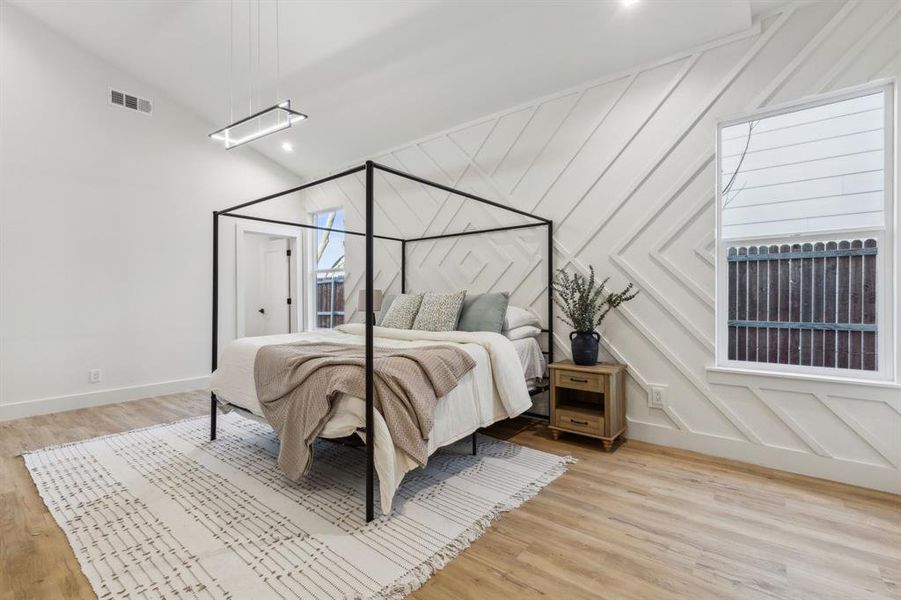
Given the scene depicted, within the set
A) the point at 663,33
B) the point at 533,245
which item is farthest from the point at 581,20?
the point at 533,245

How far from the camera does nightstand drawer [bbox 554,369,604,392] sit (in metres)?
2.80

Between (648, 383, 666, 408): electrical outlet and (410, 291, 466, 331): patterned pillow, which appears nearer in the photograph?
(648, 383, 666, 408): electrical outlet

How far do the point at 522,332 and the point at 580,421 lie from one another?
80 cm

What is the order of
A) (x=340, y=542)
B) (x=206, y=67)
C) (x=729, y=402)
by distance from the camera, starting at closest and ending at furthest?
(x=340, y=542)
(x=729, y=402)
(x=206, y=67)

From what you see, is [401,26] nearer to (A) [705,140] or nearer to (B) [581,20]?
(B) [581,20]

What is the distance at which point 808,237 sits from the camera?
8.30ft

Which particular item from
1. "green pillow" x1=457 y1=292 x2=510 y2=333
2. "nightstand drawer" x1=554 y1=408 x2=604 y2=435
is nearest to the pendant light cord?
"green pillow" x1=457 y1=292 x2=510 y2=333

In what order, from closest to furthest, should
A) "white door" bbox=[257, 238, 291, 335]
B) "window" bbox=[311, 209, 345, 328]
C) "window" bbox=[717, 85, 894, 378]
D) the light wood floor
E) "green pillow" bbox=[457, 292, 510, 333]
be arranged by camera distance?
the light wood floor
"window" bbox=[717, 85, 894, 378]
"green pillow" bbox=[457, 292, 510, 333]
"window" bbox=[311, 209, 345, 328]
"white door" bbox=[257, 238, 291, 335]

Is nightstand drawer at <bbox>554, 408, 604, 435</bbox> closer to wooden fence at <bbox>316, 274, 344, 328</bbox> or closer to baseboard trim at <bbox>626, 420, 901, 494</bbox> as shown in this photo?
baseboard trim at <bbox>626, 420, 901, 494</bbox>

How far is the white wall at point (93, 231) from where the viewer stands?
357 centimetres

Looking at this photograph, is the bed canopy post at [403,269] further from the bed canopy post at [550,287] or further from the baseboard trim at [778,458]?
the baseboard trim at [778,458]

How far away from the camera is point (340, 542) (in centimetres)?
175

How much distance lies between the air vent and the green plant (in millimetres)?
4612

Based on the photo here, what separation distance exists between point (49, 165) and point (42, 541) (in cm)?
356
